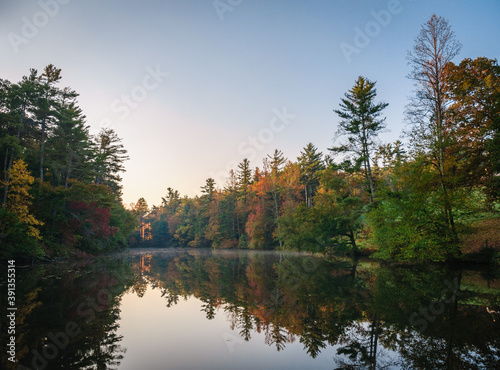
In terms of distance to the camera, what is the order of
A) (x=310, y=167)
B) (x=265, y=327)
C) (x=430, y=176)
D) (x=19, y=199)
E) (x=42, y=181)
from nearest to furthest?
(x=265, y=327) < (x=430, y=176) < (x=19, y=199) < (x=42, y=181) < (x=310, y=167)

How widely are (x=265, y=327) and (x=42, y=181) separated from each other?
26.5m

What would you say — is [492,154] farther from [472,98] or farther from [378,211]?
[378,211]

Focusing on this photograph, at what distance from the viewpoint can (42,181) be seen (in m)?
24.4

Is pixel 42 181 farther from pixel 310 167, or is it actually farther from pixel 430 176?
pixel 310 167

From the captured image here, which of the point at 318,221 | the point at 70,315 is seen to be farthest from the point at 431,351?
the point at 318,221

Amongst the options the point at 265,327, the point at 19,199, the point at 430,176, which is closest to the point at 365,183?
the point at 430,176

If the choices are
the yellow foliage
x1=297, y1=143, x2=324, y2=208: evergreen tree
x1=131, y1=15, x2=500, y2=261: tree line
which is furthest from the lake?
x1=297, y1=143, x2=324, y2=208: evergreen tree

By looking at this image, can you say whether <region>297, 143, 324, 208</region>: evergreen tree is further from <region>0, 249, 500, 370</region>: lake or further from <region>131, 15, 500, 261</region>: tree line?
<region>0, 249, 500, 370</region>: lake

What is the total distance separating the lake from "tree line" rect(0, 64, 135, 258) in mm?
10724

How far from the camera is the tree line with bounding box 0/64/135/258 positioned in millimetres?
20016

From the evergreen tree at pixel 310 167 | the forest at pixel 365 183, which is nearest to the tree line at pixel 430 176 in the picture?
the forest at pixel 365 183

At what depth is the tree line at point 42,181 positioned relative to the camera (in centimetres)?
2002

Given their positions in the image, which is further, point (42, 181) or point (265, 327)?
point (42, 181)

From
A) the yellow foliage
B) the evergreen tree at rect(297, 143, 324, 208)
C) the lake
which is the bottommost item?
the lake
